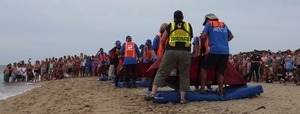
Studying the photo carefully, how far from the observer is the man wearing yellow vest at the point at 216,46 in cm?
757

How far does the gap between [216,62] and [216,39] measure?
44 centimetres

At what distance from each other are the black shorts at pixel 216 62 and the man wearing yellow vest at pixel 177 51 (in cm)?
39

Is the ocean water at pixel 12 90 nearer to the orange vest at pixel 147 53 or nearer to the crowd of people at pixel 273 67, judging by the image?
the orange vest at pixel 147 53

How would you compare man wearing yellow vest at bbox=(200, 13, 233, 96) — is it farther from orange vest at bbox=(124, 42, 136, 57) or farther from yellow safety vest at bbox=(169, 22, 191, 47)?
orange vest at bbox=(124, 42, 136, 57)

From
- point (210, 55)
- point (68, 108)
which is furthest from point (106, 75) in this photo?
point (210, 55)

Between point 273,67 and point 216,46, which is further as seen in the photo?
point 273,67

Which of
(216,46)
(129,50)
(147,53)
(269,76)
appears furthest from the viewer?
(269,76)

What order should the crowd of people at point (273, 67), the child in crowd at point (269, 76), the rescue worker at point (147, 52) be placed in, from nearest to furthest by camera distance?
the rescue worker at point (147, 52)
the crowd of people at point (273, 67)
the child in crowd at point (269, 76)

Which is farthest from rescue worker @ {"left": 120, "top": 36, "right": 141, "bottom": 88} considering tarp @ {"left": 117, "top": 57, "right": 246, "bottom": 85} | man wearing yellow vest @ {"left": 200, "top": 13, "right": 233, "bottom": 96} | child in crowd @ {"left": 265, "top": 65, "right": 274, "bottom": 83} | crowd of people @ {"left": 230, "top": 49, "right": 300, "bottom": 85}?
child in crowd @ {"left": 265, "top": 65, "right": 274, "bottom": 83}

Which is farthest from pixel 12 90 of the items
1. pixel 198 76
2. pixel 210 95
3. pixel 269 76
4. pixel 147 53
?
pixel 210 95

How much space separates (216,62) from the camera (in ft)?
25.2

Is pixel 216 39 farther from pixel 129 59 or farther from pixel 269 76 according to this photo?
pixel 269 76

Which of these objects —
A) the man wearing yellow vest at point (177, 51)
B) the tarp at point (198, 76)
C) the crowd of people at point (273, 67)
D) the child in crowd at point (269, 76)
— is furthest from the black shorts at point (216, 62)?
the child in crowd at point (269, 76)

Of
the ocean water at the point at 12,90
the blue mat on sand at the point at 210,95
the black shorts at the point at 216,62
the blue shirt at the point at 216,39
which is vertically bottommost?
the ocean water at the point at 12,90
